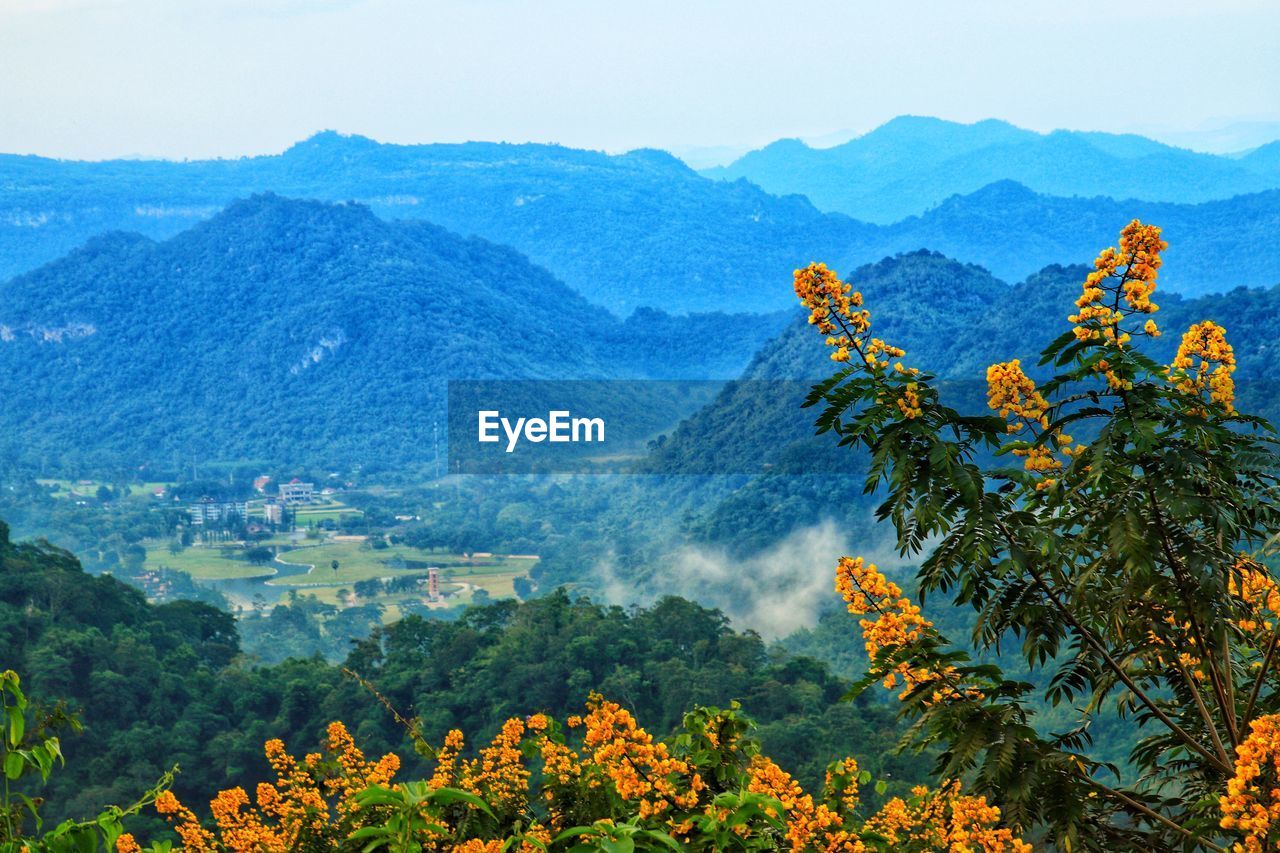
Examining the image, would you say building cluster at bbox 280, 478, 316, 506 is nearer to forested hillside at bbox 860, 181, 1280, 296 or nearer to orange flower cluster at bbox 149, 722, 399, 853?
forested hillside at bbox 860, 181, 1280, 296

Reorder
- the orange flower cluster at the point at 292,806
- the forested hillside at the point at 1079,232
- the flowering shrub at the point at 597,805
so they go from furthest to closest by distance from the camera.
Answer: the forested hillside at the point at 1079,232 → the orange flower cluster at the point at 292,806 → the flowering shrub at the point at 597,805

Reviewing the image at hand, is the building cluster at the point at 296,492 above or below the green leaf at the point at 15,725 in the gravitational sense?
below

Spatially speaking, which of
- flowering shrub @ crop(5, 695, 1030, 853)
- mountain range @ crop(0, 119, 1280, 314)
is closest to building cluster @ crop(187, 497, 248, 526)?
mountain range @ crop(0, 119, 1280, 314)

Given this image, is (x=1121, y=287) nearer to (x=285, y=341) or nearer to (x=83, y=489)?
(x=83, y=489)

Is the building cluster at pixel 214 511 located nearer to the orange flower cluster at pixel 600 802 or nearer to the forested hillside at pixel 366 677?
the forested hillside at pixel 366 677

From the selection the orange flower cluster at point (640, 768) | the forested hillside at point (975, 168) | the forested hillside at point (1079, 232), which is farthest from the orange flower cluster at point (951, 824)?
the forested hillside at point (975, 168)

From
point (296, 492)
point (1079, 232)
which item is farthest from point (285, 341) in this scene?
point (1079, 232)

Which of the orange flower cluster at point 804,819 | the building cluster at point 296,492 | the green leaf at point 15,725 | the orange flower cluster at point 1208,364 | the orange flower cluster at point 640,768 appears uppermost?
the orange flower cluster at point 1208,364

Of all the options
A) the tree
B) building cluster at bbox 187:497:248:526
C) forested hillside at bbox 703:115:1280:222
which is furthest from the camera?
forested hillside at bbox 703:115:1280:222
